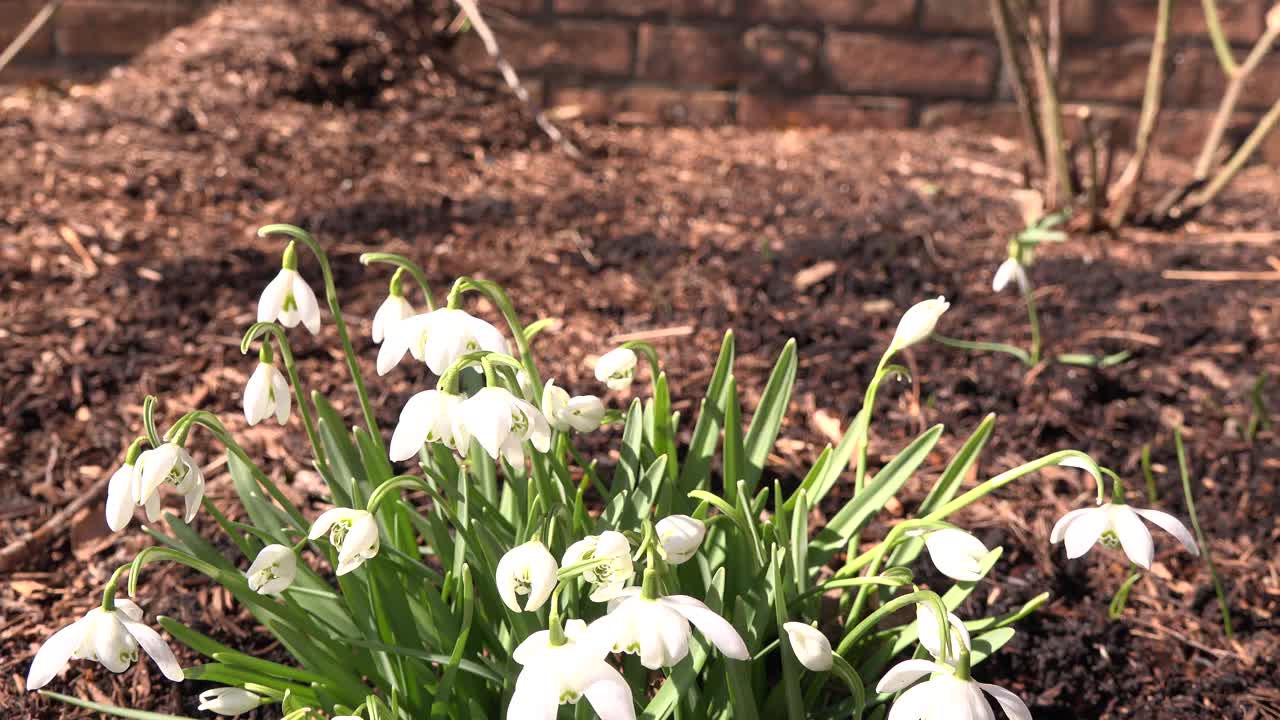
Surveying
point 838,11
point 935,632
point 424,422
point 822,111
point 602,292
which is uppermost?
point 838,11

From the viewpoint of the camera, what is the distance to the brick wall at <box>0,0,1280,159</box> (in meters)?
3.67

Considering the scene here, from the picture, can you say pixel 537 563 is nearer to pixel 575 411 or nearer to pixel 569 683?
pixel 569 683

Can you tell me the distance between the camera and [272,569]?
1035mm

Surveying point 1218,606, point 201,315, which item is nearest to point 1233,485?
point 1218,606

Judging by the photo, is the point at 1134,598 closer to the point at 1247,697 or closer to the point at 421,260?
the point at 1247,697

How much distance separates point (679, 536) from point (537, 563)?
13 cm

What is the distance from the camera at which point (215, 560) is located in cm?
123

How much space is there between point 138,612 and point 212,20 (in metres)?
3.09

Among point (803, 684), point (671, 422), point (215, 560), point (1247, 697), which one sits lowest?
point (1247, 697)

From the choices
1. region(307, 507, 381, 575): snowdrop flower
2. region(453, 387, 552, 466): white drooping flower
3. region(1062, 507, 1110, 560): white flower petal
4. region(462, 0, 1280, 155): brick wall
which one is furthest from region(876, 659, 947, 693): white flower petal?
region(462, 0, 1280, 155): brick wall

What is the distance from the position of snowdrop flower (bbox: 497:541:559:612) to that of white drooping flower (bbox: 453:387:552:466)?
87 mm

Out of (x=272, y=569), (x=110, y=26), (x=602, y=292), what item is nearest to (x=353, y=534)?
(x=272, y=569)

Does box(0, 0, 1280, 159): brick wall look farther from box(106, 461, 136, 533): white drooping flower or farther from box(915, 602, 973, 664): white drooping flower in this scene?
box(915, 602, 973, 664): white drooping flower

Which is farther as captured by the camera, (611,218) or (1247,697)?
(611,218)
